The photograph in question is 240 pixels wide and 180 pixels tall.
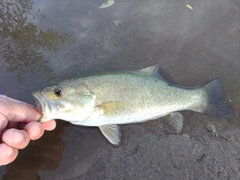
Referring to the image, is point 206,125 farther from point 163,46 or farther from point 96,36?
point 96,36

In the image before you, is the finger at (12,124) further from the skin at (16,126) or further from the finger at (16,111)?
the finger at (16,111)

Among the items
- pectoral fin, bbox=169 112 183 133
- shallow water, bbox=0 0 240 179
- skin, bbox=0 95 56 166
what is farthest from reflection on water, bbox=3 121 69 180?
pectoral fin, bbox=169 112 183 133

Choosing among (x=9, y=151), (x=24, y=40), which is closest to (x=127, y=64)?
(x=24, y=40)

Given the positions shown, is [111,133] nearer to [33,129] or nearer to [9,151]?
[33,129]

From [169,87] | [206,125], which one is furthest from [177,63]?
[206,125]

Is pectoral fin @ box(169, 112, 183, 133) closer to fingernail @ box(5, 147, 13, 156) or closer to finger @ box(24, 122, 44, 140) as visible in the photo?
finger @ box(24, 122, 44, 140)
